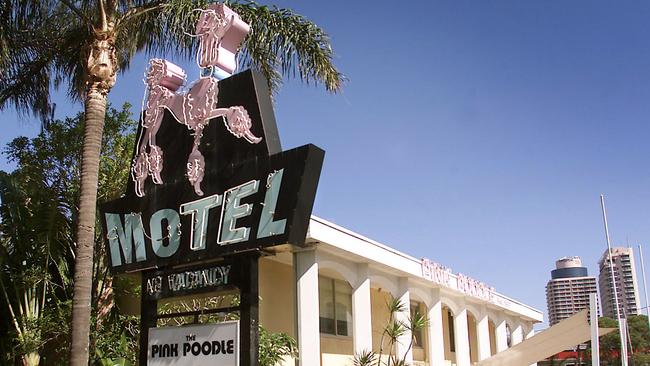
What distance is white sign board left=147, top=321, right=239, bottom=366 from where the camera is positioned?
9.59m

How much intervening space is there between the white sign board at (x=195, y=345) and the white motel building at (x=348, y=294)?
3.98 m

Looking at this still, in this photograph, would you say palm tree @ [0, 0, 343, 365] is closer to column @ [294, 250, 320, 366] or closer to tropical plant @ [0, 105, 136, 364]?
tropical plant @ [0, 105, 136, 364]

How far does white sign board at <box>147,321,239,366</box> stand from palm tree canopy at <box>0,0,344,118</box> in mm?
5472

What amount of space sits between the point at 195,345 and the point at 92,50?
6.15 m

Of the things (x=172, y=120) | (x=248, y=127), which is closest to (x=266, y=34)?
(x=172, y=120)

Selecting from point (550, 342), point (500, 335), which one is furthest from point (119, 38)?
point (500, 335)

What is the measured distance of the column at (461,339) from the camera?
23984 millimetres

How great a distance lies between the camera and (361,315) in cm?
1752

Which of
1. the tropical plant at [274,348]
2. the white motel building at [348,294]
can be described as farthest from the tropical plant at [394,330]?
the tropical plant at [274,348]

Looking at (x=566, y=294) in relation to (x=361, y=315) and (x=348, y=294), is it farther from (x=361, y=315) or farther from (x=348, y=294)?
(x=361, y=315)

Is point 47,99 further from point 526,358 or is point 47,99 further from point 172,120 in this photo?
point 526,358

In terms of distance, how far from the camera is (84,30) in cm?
1545

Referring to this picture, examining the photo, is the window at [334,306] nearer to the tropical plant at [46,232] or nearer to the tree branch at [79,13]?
the tropical plant at [46,232]

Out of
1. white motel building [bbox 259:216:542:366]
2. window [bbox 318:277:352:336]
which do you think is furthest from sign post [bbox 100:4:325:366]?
window [bbox 318:277:352:336]
